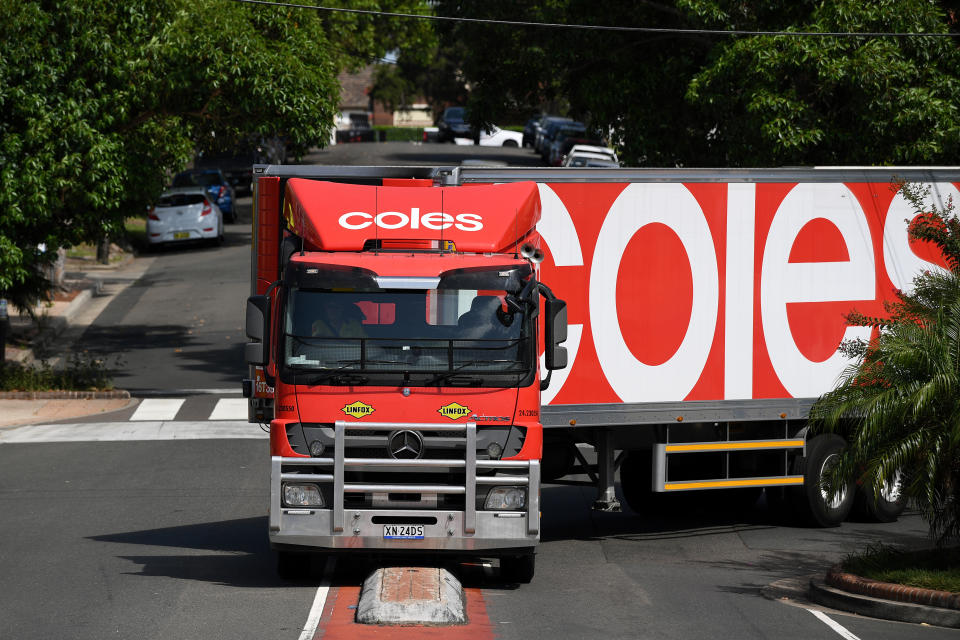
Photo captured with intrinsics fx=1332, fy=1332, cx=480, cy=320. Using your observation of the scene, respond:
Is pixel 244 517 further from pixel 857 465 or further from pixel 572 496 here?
pixel 857 465

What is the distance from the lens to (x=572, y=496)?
17.1 metres

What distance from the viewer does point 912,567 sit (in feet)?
37.3

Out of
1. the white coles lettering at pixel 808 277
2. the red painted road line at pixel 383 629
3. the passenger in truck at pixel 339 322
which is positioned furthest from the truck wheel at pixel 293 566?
the white coles lettering at pixel 808 277

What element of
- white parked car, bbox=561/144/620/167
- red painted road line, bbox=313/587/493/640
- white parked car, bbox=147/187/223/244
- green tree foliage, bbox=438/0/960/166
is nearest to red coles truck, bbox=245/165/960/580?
red painted road line, bbox=313/587/493/640

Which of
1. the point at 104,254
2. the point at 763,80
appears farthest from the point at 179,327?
the point at 763,80

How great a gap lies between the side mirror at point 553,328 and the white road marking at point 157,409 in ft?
39.1

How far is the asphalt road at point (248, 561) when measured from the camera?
10.2 meters

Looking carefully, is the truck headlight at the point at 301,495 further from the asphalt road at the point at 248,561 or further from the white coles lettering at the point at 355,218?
the white coles lettering at the point at 355,218

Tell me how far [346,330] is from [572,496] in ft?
22.8

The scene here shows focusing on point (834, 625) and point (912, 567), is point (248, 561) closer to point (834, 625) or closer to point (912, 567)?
point (834, 625)

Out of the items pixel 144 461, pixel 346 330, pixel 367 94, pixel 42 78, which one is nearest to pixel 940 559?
pixel 346 330

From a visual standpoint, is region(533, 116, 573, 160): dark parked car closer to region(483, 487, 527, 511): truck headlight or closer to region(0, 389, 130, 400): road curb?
region(0, 389, 130, 400): road curb

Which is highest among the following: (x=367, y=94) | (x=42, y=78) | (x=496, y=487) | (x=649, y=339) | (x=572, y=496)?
(x=367, y=94)

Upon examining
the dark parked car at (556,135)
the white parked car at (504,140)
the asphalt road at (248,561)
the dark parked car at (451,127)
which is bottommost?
the asphalt road at (248,561)
